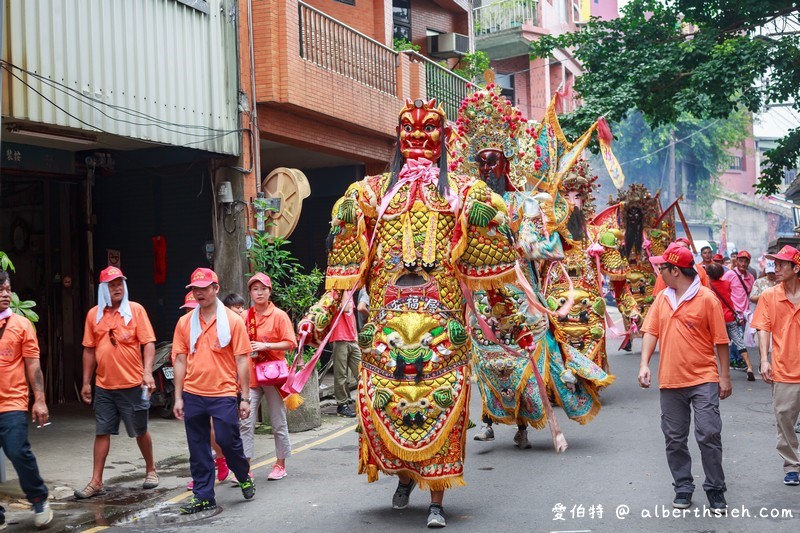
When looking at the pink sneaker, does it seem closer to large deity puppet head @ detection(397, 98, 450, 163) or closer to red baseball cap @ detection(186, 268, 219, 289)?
red baseball cap @ detection(186, 268, 219, 289)

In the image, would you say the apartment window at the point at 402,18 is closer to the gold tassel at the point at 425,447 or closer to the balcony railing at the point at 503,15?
the balcony railing at the point at 503,15

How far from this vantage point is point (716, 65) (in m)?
18.7

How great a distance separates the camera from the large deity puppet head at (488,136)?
9906 millimetres

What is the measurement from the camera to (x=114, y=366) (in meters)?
8.50

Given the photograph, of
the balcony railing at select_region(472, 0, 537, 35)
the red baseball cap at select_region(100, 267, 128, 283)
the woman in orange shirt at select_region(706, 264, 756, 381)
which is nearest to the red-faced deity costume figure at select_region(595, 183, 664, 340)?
the woman in orange shirt at select_region(706, 264, 756, 381)

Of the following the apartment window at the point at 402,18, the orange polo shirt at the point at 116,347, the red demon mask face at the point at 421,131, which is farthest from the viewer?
the apartment window at the point at 402,18

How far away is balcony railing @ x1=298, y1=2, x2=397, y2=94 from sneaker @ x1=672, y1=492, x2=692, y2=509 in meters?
9.23

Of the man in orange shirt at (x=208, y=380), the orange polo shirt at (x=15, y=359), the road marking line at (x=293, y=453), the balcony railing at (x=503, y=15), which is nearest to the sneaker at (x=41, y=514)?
the road marking line at (x=293, y=453)

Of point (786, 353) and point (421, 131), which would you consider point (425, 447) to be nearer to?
point (421, 131)

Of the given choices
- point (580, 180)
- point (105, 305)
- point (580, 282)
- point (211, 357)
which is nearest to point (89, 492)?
point (105, 305)

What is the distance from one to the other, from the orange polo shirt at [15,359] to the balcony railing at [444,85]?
475 inches

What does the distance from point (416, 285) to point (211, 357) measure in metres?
1.78

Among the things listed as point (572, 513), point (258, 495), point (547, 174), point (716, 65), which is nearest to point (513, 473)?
point (572, 513)

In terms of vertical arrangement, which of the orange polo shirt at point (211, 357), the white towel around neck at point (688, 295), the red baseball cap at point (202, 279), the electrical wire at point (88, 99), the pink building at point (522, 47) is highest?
the pink building at point (522, 47)
